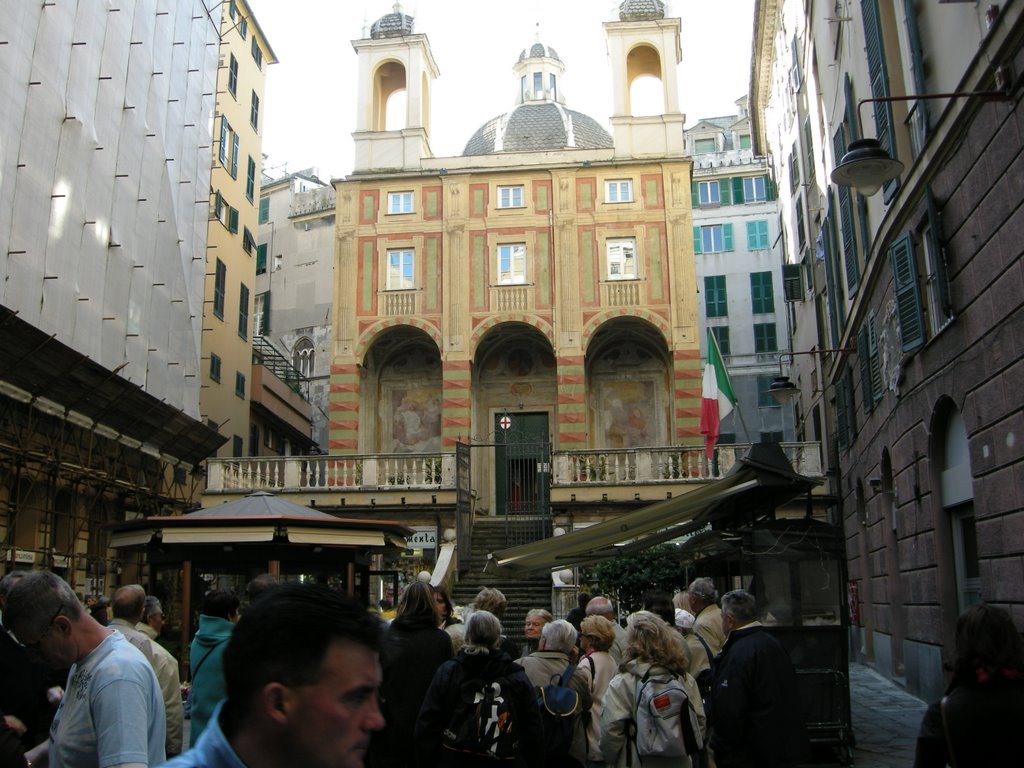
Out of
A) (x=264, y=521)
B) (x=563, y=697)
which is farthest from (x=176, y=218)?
(x=563, y=697)

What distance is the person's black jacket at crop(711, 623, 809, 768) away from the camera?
5.92m

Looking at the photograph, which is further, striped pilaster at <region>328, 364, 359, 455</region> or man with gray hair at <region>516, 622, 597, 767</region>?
striped pilaster at <region>328, 364, 359, 455</region>

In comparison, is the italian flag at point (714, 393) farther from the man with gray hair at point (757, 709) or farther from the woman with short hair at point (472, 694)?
the woman with short hair at point (472, 694)

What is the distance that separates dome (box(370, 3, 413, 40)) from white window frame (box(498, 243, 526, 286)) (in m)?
8.27

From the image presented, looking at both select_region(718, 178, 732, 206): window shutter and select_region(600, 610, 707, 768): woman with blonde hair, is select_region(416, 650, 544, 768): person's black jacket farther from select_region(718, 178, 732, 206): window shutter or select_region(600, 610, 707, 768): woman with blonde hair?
select_region(718, 178, 732, 206): window shutter

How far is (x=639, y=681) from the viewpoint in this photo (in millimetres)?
6043

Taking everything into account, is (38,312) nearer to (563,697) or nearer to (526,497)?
(526,497)

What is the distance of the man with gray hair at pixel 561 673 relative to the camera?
20.9ft

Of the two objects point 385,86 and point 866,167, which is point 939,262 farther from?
point 385,86

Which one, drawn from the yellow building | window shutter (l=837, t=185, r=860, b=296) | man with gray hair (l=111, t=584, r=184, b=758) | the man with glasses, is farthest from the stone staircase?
the man with glasses

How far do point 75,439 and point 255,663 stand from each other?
72.7ft

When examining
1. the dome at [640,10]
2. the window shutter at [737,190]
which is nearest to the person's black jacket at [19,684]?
the dome at [640,10]

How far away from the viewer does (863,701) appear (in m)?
14.5

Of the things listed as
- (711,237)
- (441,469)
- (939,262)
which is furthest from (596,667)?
(711,237)
